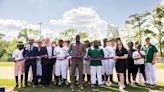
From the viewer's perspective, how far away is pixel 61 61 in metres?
14.6

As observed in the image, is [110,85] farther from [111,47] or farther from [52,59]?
[52,59]

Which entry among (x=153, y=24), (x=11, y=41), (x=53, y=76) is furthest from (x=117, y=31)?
(x=53, y=76)

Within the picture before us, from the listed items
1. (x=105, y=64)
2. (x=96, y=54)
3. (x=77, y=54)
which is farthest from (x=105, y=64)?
(x=77, y=54)

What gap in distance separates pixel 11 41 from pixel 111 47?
8347 centimetres

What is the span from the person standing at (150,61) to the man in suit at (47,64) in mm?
4079

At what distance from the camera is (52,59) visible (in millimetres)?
14633

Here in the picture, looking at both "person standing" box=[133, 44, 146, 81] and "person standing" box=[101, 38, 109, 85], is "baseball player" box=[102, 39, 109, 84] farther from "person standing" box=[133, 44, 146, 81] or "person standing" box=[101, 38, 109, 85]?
"person standing" box=[133, 44, 146, 81]

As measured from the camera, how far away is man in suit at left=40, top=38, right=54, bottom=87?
1442cm

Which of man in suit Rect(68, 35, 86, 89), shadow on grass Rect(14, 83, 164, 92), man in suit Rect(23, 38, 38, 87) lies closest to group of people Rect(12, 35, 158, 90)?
man in suit Rect(23, 38, 38, 87)

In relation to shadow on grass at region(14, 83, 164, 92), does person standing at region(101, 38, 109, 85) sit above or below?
above

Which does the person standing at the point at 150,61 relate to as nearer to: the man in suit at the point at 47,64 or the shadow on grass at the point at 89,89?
the shadow on grass at the point at 89,89

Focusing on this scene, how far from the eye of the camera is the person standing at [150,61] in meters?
14.7

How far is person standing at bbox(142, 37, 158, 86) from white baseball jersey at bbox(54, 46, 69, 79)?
3.46 meters

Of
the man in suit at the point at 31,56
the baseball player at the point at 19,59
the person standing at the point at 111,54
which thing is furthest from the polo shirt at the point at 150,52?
the baseball player at the point at 19,59
